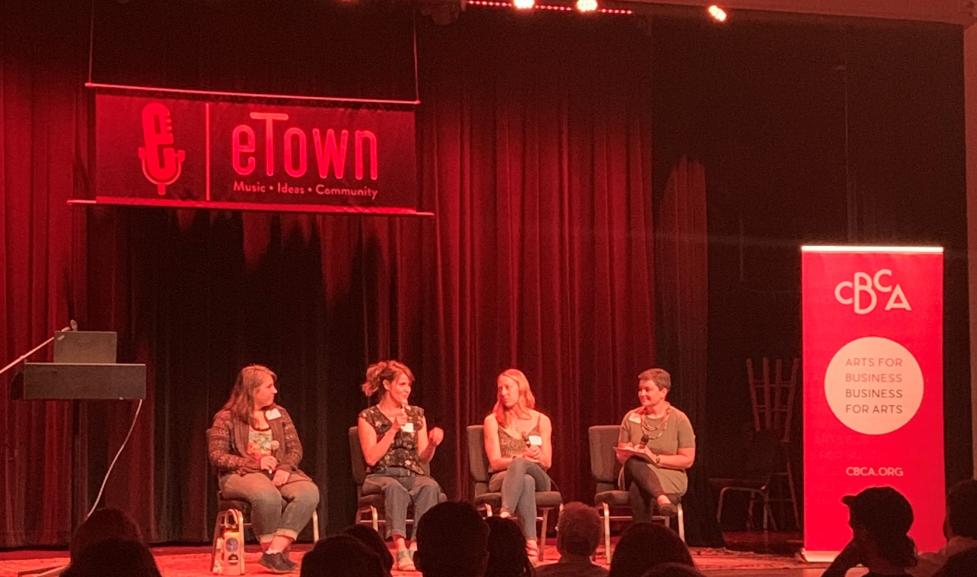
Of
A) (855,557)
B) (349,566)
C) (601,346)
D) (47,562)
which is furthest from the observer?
(601,346)

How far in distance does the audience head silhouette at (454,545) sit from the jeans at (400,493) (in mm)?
4270

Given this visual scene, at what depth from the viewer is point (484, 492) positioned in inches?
302

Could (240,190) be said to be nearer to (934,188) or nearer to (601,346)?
(601,346)

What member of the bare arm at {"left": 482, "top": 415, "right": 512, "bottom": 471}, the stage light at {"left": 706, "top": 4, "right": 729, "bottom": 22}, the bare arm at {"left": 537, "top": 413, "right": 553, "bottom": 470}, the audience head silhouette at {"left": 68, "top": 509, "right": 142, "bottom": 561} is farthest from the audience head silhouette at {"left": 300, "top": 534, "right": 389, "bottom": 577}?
the stage light at {"left": 706, "top": 4, "right": 729, "bottom": 22}

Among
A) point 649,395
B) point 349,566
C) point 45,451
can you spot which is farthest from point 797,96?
point 349,566

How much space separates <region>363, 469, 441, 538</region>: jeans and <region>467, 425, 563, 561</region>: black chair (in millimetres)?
263

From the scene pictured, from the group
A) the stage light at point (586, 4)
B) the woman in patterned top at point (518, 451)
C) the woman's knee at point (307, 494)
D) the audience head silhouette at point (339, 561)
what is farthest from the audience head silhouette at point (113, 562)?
the stage light at point (586, 4)

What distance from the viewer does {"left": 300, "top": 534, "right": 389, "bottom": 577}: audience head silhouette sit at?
2.48 m

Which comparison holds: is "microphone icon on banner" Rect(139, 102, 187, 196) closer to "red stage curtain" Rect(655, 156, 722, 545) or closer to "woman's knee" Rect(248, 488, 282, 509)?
"woman's knee" Rect(248, 488, 282, 509)

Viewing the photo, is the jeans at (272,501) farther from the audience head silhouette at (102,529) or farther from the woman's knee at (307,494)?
the audience head silhouette at (102,529)

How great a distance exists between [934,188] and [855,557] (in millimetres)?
6555

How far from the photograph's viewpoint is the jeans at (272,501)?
7020 millimetres

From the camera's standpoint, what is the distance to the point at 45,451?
820cm

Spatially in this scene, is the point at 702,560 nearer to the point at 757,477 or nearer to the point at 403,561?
the point at 403,561
